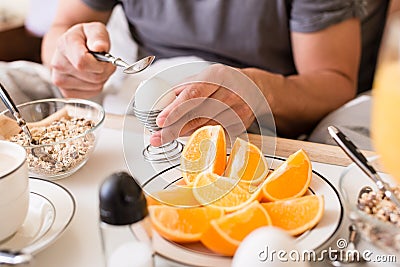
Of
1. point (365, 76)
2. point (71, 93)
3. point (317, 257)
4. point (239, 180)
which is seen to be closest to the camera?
point (317, 257)

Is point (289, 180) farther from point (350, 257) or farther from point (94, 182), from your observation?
point (94, 182)

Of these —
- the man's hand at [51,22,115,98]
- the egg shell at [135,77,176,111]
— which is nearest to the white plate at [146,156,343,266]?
the egg shell at [135,77,176,111]

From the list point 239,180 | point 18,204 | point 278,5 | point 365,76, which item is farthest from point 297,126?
point 18,204

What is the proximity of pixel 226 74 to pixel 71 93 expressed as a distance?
39cm

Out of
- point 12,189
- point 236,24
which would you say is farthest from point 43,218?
point 236,24

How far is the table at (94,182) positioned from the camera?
62 cm

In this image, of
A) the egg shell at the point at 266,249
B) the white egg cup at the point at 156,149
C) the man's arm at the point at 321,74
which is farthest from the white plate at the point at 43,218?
the man's arm at the point at 321,74

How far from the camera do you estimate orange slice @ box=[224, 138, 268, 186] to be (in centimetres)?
69

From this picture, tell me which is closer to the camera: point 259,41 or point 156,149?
point 156,149

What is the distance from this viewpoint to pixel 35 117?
0.90 m

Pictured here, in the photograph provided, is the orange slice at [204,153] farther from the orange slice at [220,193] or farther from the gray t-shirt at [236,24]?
the gray t-shirt at [236,24]

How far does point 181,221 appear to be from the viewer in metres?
0.60

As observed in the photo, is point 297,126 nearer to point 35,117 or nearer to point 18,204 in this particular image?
point 35,117

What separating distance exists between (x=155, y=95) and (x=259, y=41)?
523 millimetres
